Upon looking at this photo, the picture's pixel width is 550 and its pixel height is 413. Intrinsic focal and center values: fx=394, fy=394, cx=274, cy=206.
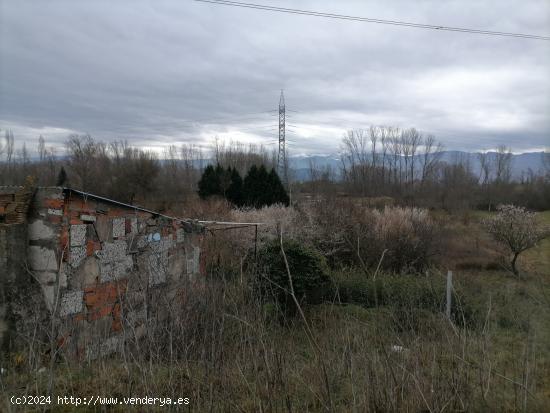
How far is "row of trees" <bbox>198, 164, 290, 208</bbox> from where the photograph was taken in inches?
1000

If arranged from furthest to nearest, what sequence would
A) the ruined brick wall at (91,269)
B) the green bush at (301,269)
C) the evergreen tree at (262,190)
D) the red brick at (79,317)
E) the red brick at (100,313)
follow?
1. the evergreen tree at (262,190)
2. the green bush at (301,269)
3. the red brick at (100,313)
4. the red brick at (79,317)
5. the ruined brick wall at (91,269)

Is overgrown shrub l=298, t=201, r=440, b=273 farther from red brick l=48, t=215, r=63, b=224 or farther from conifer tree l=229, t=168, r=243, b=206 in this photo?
red brick l=48, t=215, r=63, b=224

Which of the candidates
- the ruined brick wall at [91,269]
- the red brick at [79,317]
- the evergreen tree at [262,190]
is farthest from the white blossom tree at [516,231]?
the red brick at [79,317]

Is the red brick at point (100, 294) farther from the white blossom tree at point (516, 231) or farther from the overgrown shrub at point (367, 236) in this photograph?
the white blossom tree at point (516, 231)

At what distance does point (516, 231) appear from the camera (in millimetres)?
18375

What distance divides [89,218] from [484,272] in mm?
18510

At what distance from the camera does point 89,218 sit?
503 centimetres

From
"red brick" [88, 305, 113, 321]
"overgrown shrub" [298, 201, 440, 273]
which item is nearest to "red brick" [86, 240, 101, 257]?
"red brick" [88, 305, 113, 321]

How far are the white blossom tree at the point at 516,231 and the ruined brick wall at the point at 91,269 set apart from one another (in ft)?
57.8

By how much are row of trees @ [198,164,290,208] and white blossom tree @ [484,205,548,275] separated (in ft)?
38.1

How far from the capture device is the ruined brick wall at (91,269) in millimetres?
4445

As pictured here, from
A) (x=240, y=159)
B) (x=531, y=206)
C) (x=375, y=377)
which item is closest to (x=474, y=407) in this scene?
(x=375, y=377)

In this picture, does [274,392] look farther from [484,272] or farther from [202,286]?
[484,272]

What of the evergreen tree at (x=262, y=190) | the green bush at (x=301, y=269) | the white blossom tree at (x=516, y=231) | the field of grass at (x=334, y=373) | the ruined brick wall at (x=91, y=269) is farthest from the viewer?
the evergreen tree at (x=262, y=190)
